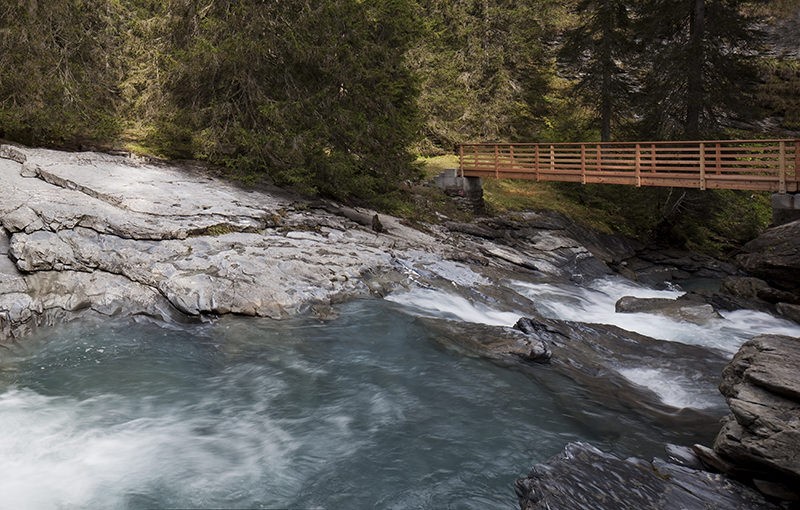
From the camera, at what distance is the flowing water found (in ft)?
16.7

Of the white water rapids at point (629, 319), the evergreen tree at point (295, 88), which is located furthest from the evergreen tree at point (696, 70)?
the evergreen tree at point (295, 88)

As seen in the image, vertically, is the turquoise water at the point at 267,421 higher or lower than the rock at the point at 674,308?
higher

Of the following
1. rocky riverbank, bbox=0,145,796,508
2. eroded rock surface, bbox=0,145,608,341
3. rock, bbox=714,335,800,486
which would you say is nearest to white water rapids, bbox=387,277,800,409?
rocky riverbank, bbox=0,145,796,508

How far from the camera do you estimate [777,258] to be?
1445 centimetres

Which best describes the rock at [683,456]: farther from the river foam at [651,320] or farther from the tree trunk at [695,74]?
the tree trunk at [695,74]

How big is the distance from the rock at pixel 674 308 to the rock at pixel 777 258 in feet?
10.9

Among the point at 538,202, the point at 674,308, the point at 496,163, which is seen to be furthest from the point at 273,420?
the point at 538,202

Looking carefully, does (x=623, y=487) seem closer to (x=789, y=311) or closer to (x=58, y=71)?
(x=789, y=311)

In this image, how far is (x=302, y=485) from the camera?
Result: 17.0 ft

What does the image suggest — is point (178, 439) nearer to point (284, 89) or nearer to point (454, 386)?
point (454, 386)

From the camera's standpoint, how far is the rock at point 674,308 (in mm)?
11781

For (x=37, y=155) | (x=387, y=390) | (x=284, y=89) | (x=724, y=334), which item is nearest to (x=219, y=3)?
(x=284, y=89)

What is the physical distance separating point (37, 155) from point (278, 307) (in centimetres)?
856

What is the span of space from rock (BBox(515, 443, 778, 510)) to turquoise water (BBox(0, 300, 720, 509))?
0.39 m
